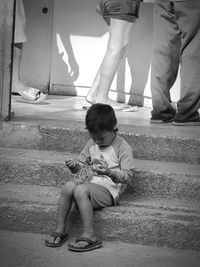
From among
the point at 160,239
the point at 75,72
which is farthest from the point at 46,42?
the point at 160,239

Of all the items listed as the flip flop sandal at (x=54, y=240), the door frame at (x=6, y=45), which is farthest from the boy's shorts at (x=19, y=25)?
the flip flop sandal at (x=54, y=240)

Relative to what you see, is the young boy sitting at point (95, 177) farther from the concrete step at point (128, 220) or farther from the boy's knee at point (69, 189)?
the concrete step at point (128, 220)

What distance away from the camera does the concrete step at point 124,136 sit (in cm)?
549

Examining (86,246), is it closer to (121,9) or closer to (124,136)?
(124,136)

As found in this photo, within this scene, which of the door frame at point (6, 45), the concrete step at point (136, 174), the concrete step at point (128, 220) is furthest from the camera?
the door frame at point (6, 45)

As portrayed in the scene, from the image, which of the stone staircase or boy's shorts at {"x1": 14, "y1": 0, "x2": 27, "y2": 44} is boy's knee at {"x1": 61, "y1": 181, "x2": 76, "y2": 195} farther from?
boy's shorts at {"x1": 14, "y1": 0, "x2": 27, "y2": 44}

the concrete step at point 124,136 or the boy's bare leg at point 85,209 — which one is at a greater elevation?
the concrete step at point 124,136

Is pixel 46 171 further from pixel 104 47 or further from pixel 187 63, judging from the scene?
pixel 104 47

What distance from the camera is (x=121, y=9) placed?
249 inches

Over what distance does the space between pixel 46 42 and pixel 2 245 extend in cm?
461

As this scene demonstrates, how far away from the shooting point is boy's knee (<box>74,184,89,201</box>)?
4578 millimetres

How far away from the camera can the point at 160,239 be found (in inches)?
186

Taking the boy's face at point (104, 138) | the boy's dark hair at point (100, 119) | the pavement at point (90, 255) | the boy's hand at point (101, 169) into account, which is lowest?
the pavement at point (90, 255)

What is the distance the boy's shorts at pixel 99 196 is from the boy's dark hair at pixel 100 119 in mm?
385
